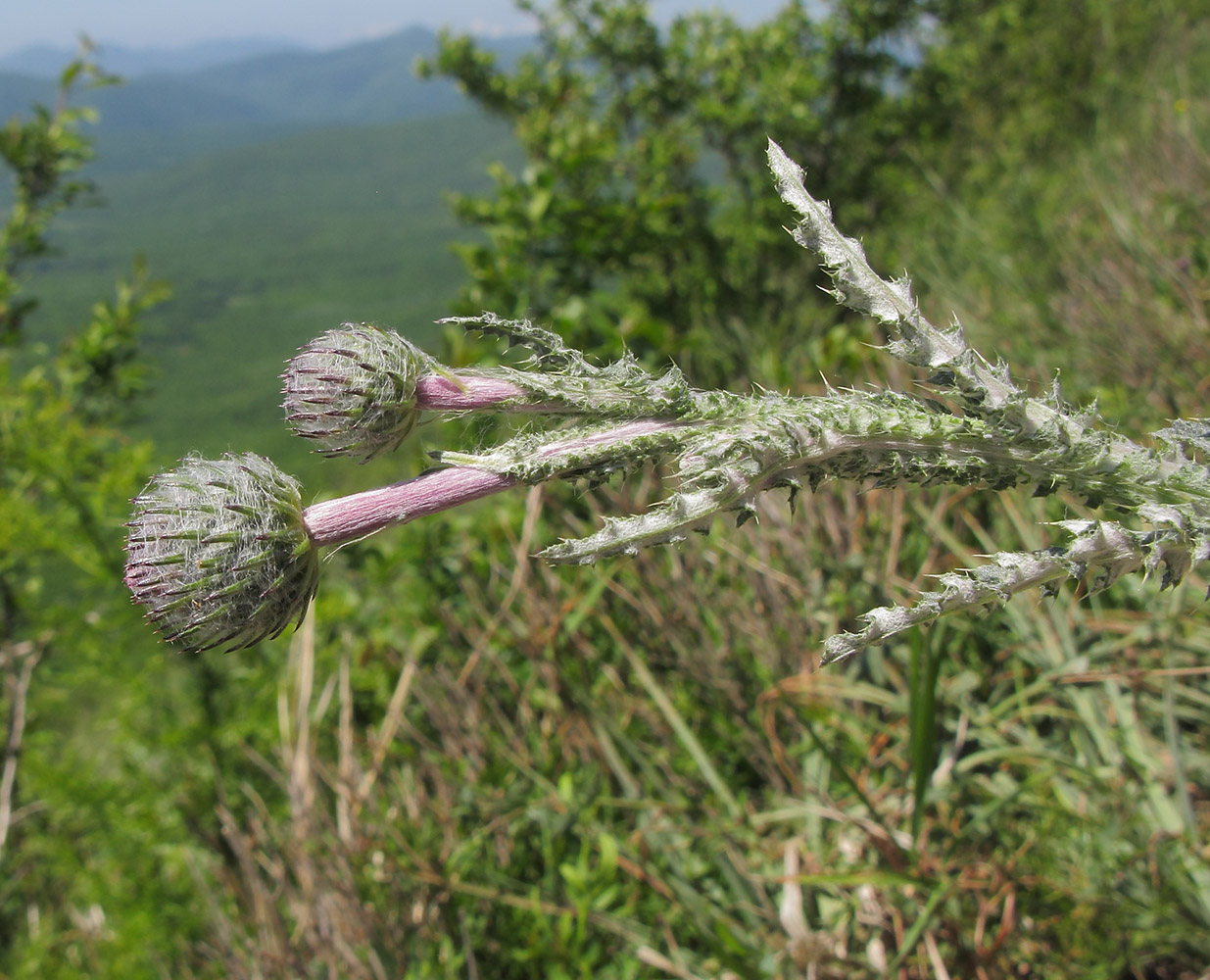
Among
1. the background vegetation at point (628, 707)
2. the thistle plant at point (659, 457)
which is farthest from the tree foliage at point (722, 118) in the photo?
the thistle plant at point (659, 457)

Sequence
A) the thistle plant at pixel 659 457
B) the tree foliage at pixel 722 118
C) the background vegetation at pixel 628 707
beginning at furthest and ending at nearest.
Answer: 1. the tree foliage at pixel 722 118
2. the background vegetation at pixel 628 707
3. the thistle plant at pixel 659 457

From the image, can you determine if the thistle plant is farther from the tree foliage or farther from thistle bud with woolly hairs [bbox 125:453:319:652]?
the tree foliage

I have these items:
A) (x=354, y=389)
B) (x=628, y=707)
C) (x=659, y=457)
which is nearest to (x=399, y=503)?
(x=354, y=389)

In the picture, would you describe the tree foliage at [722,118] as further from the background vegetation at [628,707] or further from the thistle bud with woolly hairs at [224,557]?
the thistle bud with woolly hairs at [224,557]

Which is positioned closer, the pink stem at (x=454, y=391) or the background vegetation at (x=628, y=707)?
the pink stem at (x=454, y=391)

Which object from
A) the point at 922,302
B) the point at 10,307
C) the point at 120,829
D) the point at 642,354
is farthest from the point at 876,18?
the point at 120,829

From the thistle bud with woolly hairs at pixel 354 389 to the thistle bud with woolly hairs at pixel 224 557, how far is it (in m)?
0.06

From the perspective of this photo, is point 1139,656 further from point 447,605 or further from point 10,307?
point 10,307

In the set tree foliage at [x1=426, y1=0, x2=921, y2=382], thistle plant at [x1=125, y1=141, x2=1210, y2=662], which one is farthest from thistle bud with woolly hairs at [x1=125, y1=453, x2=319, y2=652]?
tree foliage at [x1=426, y1=0, x2=921, y2=382]

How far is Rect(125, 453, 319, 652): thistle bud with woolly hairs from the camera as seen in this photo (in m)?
0.75

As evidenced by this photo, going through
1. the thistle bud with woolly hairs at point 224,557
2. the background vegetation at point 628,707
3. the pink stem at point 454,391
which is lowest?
the background vegetation at point 628,707

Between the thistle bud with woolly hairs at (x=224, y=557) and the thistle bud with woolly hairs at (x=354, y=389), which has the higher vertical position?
the thistle bud with woolly hairs at (x=354, y=389)

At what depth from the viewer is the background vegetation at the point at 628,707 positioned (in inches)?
65.5

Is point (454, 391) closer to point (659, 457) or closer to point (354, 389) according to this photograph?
point (354, 389)
